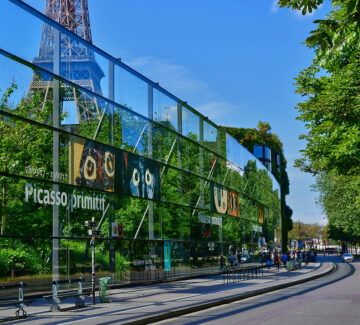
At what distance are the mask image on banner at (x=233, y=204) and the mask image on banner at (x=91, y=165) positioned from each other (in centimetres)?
2208

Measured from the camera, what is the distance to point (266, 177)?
68.2 meters

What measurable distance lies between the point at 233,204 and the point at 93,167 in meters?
25.6

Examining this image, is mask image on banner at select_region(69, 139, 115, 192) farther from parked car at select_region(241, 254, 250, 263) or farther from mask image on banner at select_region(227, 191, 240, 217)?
parked car at select_region(241, 254, 250, 263)

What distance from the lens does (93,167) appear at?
84.7 feet

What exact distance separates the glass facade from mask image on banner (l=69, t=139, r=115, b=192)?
0.16 ft

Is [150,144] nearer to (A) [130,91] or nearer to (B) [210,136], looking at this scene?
(A) [130,91]

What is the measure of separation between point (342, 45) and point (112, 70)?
2162 centimetres

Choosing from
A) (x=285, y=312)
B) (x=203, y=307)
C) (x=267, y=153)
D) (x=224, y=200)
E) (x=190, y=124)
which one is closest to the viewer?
(x=285, y=312)

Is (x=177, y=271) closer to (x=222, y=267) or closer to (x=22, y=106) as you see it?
(x=222, y=267)

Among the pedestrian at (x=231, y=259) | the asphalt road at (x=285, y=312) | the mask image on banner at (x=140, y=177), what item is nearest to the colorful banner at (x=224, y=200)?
the pedestrian at (x=231, y=259)

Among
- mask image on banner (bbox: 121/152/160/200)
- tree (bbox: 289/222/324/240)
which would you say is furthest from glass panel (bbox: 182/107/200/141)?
tree (bbox: 289/222/324/240)

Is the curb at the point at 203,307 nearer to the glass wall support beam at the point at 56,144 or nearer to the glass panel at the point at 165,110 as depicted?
the glass wall support beam at the point at 56,144

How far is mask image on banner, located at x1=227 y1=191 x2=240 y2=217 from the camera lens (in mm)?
48281

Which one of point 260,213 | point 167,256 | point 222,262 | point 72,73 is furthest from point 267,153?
point 72,73
